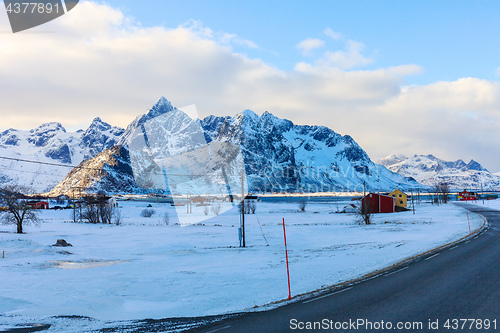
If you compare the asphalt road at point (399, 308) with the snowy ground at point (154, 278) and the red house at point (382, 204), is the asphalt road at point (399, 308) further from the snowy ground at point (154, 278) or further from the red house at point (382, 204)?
the red house at point (382, 204)

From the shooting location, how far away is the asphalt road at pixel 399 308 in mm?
9117

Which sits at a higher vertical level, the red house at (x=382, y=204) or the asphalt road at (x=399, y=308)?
the asphalt road at (x=399, y=308)

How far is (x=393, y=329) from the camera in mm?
8852

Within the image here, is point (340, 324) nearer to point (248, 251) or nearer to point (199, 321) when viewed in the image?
point (199, 321)

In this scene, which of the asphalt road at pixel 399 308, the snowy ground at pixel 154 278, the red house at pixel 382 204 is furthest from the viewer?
the red house at pixel 382 204

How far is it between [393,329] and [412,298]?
3.06 metres

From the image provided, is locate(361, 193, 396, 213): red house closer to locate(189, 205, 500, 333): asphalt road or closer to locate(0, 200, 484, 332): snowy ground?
locate(0, 200, 484, 332): snowy ground

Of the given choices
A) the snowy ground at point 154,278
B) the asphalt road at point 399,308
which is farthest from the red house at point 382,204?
the asphalt road at point 399,308

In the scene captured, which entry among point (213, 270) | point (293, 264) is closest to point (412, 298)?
point (293, 264)

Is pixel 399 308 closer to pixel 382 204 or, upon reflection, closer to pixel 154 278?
pixel 154 278

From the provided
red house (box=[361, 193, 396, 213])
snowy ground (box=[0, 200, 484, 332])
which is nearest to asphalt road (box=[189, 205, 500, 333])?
snowy ground (box=[0, 200, 484, 332])

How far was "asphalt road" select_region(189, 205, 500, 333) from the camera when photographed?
9117 mm

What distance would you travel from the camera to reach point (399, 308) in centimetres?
1043

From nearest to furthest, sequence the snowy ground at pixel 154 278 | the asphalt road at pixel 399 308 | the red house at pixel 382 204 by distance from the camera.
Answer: the asphalt road at pixel 399 308, the snowy ground at pixel 154 278, the red house at pixel 382 204
